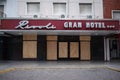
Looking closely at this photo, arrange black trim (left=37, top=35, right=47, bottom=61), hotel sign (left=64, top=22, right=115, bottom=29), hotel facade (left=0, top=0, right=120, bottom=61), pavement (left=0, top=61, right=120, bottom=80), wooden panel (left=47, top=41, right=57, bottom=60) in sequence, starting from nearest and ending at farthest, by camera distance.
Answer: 1. pavement (left=0, top=61, right=120, bottom=80)
2. hotel sign (left=64, top=22, right=115, bottom=29)
3. hotel facade (left=0, top=0, right=120, bottom=61)
4. black trim (left=37, top=35, right=47, bottom=61)
5. wooden panel (left=47, top=41, right=57, bottom=60)

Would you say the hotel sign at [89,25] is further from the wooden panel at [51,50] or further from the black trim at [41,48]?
the black trim at [41,48]

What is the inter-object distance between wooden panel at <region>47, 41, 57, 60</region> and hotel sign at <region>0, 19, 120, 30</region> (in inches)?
167

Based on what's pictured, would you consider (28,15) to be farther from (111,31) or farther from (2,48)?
(111,31)

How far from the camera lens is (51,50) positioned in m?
33.4

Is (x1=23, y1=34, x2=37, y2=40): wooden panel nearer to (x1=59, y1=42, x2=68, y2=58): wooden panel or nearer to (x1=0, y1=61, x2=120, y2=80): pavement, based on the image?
(x1=59, y1=42, x2=68, y2=58): wooden panel

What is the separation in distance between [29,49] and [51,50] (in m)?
2.59

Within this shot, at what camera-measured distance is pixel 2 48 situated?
3278cm

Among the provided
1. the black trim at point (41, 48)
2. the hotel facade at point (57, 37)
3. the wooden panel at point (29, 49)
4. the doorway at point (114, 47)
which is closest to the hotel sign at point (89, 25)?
the hotel facade at point (57, 37)

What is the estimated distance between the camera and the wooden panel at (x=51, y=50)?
3331 cm

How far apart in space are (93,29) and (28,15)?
7837mm

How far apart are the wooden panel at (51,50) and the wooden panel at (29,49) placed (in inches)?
60.3

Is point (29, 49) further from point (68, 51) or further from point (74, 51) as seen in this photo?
point (74, 51)

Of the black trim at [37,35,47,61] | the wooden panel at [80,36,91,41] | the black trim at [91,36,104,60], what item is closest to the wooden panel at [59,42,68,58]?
the black trim at [37,35,47,61]

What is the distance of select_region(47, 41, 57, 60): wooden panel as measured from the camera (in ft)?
109
